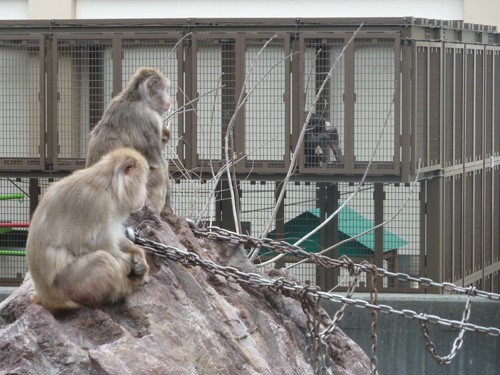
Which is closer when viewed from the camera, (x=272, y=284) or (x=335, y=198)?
(x=272, y=284)

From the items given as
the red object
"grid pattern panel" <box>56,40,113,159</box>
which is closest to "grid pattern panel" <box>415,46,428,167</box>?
"grid pattern panel" <box>56,40,113,159</box>

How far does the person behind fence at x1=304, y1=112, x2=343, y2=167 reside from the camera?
1123 cm

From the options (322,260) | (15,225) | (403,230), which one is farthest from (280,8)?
(322,260)

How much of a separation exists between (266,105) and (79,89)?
1.86 metres

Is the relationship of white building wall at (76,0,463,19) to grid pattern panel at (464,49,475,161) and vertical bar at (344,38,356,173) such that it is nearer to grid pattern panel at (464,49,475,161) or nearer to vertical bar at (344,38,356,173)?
grid pattern panel at (464,49,475,161)

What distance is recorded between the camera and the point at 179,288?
6.00 m

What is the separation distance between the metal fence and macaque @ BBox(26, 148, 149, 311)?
5059 mm

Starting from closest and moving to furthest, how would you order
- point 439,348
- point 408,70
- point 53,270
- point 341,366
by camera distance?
point 53,270
point 341,366
point 439,348
point 408,70

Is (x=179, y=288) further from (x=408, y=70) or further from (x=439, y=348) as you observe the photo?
(x=408, y=70)

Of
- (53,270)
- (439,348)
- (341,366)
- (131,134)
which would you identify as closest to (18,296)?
(53,270)

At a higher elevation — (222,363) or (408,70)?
(408,70)

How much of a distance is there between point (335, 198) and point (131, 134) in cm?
355

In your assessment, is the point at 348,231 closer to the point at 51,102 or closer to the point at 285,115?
the point at 285,115

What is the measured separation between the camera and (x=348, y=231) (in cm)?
1161
